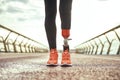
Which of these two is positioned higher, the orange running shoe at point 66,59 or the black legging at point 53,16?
the black legging at point 53,16

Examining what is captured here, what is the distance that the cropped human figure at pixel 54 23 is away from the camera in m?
3.55

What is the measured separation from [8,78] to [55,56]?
60.0 inches

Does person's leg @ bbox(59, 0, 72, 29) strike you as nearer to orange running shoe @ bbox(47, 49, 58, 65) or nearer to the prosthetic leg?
the prosthetic leg

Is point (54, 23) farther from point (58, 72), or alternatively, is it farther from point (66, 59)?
point (58, 72)

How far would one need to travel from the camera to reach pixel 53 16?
3.68 m

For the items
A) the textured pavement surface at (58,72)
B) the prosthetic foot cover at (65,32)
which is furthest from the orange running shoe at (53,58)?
the prosthetic foot cover at (65,32)

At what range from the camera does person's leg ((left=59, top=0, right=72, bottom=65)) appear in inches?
140

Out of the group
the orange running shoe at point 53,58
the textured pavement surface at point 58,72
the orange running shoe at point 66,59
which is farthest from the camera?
the orange running shoe at point 53,58

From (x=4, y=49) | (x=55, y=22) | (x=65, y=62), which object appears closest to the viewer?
(x=65, y=62)

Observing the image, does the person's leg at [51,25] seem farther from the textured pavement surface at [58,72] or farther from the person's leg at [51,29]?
the textured pavement surface at [58,72]

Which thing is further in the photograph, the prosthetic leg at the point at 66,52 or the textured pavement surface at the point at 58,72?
the prosthetic leg at the point at 66,52

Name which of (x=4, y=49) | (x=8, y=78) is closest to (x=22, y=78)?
(x=8, y=78)

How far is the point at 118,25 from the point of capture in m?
9.32

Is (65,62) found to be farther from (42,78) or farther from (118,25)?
(118,25)
